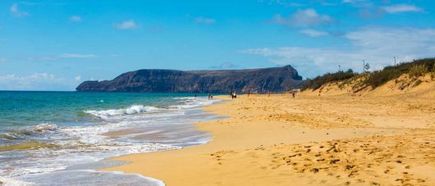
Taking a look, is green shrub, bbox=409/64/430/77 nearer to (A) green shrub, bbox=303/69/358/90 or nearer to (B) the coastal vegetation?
(B) the coastal vegetation

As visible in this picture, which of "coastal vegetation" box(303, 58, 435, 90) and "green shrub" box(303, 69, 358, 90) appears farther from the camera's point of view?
"green shrub" box(303, 69, 358, 90)

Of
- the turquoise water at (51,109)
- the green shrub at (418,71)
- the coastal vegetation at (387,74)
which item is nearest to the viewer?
the turquoise water at (51,109)

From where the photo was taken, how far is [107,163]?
13.6m

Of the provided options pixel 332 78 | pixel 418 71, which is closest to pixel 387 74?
pixel 418 71

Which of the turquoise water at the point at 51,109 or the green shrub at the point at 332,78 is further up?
the green shrub at the point at 332,78

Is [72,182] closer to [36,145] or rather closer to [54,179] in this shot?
[54,179]

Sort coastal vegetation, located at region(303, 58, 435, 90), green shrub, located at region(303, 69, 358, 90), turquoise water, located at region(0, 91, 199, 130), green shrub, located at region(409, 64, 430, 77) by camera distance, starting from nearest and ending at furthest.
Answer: turquoise water, located at region(0, 91, 199, 130) < green shrub, located at region(409, 64, 430, 77) < coastal vegetation, located at region(303, 58, 435, 90) < green shrub, located at region(303, 69, 358, 90)

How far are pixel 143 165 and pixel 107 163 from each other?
3.99 ft

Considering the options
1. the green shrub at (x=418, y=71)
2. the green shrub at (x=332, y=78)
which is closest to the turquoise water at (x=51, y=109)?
the green shrub at (x=332, y=78)

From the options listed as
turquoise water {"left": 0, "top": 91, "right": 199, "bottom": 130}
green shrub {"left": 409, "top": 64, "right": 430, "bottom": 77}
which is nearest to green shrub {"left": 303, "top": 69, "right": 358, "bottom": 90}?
turquoise water {"left": 0, "top": 91, "right": 199, "bottom": 130}

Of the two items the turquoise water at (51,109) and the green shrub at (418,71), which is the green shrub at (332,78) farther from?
the green shrub at (418,71)

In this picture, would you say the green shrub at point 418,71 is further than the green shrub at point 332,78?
No

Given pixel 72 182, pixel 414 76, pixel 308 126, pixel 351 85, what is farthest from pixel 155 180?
pixel 351 85

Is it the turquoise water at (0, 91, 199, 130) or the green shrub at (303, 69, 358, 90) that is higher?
the green shrub at (303, 69, 358, 90)
